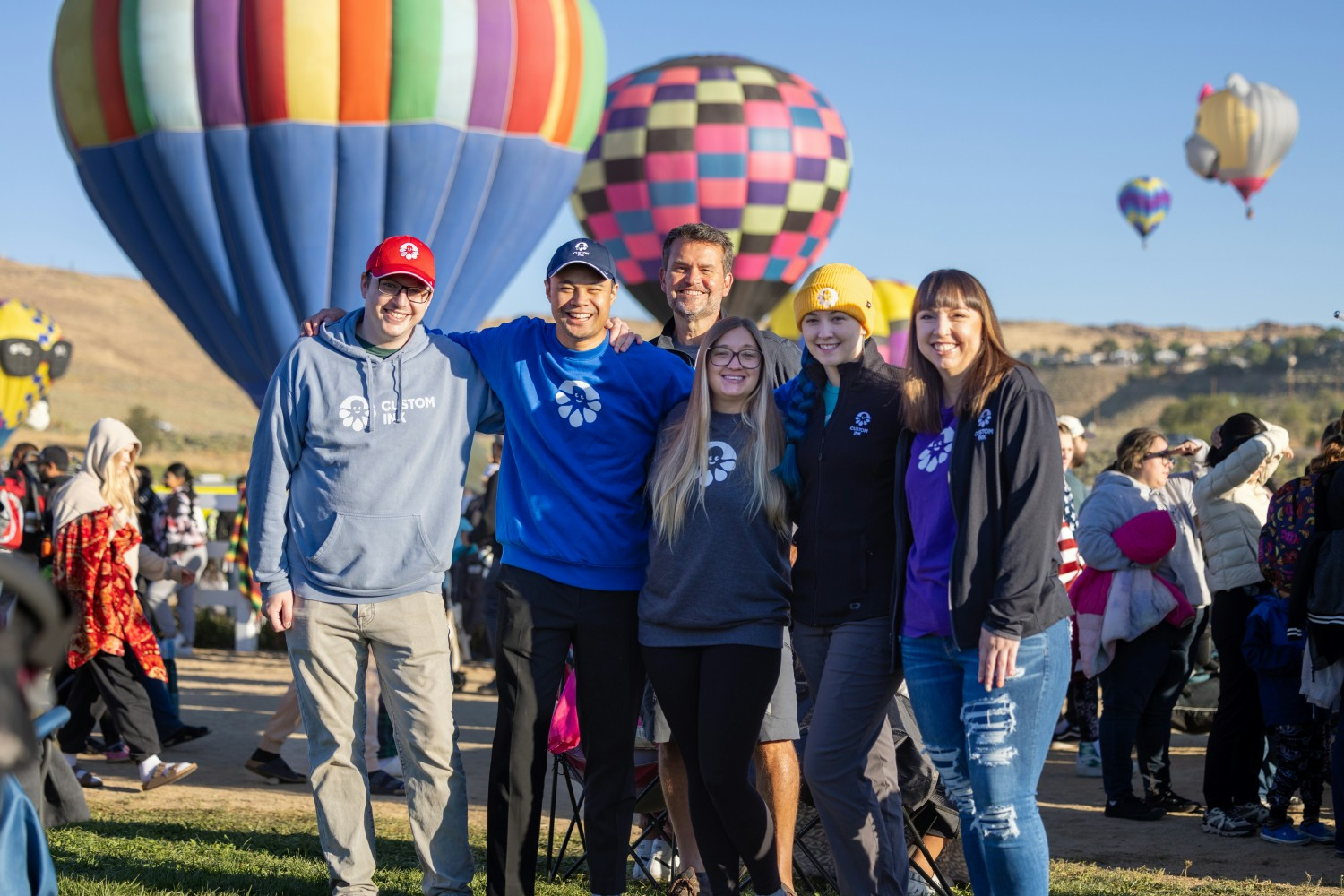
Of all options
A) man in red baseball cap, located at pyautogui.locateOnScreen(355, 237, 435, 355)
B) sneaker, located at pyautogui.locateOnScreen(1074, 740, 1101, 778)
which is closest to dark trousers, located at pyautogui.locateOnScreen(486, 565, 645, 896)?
man in red baseball cap, located at pyautogui.locateOnScreen(355, 237, 435, 355)

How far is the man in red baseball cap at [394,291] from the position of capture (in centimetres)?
443

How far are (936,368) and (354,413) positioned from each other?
1743 mm

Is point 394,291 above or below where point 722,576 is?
above

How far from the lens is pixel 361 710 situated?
4.58 metres

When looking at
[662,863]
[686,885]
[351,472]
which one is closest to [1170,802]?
[662,863]

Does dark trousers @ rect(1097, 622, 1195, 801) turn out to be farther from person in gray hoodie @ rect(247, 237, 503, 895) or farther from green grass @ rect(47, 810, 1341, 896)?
person in gray hoodie @ rect(247, 237, 503, 895)

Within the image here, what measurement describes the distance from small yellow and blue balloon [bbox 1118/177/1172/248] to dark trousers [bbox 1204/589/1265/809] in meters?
44.9

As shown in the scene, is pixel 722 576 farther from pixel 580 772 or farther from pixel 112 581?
pixel 112 581

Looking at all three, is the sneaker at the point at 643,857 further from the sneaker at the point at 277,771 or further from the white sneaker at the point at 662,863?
the sneaker at the point at 277,771

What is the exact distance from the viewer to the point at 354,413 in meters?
4.39

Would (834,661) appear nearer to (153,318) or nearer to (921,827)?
(921,827)

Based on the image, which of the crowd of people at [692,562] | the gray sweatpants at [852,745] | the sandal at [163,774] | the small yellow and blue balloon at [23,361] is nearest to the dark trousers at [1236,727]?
the crowd of people at [692,562]

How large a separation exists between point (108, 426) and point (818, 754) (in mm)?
4298

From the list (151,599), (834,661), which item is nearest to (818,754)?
(834,661)
